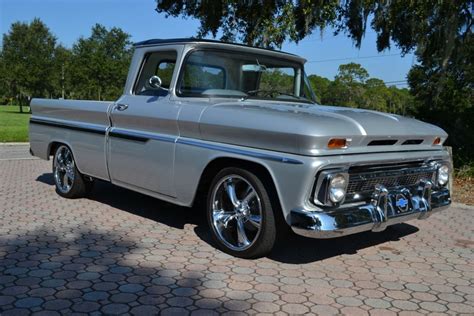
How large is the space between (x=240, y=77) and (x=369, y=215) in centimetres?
212

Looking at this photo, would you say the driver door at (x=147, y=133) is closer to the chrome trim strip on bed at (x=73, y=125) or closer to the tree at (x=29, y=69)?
the chrome trim strip on bed at (x=73, y=125)

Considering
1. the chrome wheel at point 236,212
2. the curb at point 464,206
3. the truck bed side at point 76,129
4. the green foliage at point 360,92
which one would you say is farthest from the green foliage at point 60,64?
the green foliage at point 360,92

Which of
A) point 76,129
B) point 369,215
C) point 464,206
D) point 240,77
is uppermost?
point 240,77

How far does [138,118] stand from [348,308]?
290cm

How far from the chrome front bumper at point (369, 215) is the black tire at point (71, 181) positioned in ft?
11.9

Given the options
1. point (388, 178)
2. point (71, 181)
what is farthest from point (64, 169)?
point (388, 178)

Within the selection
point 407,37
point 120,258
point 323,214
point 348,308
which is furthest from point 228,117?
point 407,37

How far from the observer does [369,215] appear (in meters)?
4.01

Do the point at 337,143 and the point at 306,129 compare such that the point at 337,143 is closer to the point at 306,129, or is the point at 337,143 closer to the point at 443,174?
the point at 306,129

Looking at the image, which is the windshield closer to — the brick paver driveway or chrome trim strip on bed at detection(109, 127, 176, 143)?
chrome trim strip on bed at detection(109, 127, 176, 143)

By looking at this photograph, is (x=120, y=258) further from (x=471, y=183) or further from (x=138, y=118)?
(x=471, y=183)

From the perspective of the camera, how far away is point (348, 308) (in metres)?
3.42

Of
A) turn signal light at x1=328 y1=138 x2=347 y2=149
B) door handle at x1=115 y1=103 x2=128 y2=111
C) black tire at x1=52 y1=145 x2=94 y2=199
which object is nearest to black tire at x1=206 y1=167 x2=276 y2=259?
turn signal light at x1=328 y1=138 x2=347 y2=149

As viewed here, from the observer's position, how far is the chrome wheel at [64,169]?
6609mm
